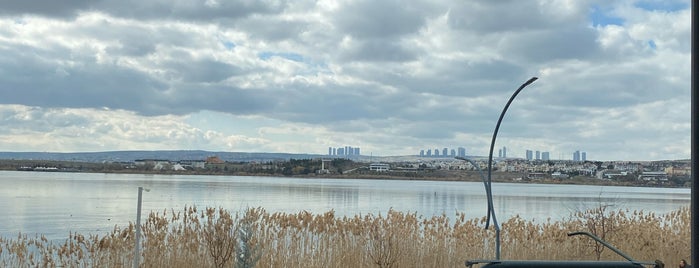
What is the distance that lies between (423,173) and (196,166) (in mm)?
28970

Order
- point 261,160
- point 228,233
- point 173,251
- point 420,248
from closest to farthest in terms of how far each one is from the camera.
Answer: point 228,233
point 173,251
point 420,248
point 261,160

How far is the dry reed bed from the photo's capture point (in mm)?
8336

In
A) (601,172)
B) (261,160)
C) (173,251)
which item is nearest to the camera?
(173,251)

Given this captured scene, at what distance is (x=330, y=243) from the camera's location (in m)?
9.67

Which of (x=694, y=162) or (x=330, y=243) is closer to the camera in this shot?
(x=694, y=162)

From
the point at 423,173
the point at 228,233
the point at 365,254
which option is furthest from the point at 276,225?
the point at 423,173

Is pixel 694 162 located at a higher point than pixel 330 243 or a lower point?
higher

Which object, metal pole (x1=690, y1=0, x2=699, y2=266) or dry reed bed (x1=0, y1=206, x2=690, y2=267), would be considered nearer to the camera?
metal pole (x1=690, y1=0, x2=699, y2=266)

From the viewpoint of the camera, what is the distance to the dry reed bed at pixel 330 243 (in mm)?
8336

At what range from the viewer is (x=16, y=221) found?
20547mm

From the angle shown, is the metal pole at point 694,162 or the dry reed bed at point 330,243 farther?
the dry reed bed at point 330,243

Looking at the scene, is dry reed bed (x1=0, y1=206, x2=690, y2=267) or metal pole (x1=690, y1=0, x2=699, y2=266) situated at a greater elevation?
metal pole (x1=690, y1=0, x2=699, y2=266)

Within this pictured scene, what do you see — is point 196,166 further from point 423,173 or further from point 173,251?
point 173,251

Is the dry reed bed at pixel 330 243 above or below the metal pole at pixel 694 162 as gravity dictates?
below
